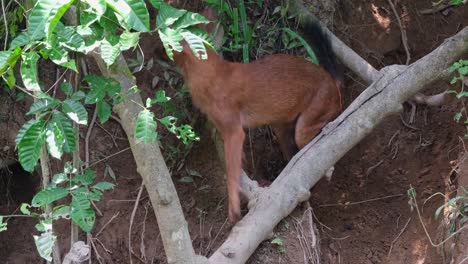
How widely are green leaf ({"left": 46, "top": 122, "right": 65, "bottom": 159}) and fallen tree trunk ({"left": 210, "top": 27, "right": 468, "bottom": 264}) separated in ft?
5.41

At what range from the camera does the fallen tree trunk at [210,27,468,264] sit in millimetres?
4559

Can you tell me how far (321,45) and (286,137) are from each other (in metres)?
0.82

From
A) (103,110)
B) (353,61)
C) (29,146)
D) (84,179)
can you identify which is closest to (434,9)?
(353,61)

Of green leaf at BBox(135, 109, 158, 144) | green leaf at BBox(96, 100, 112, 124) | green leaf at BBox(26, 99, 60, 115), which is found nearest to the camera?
green leaf at BBox(135, 109, 158, 144)

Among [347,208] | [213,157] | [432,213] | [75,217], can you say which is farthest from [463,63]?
[75,217]

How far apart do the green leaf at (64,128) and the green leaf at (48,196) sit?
1.04 feet

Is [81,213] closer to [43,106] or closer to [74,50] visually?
[43,106]

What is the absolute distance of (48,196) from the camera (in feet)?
11.4

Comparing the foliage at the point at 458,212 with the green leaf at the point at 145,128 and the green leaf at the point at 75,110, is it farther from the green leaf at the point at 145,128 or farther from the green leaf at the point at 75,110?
the green leaf at the point at 75,110

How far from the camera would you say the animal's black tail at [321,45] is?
547cm

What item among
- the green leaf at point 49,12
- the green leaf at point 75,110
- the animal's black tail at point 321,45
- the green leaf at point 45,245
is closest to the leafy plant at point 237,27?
the animal's black tail at point 321,45

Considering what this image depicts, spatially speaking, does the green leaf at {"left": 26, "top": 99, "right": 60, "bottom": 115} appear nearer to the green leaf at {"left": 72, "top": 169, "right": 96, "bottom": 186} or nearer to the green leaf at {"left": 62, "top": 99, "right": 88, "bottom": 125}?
the green leaf at {"left": 62, "top": 99, "right": 88, "bottom": 125}

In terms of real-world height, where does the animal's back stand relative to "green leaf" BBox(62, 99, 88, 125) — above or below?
below

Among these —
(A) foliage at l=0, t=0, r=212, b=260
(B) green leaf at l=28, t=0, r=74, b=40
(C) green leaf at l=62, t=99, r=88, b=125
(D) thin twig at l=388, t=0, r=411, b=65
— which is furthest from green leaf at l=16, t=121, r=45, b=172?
(D) thin twig at l=388, t=0, r=411, b=65
